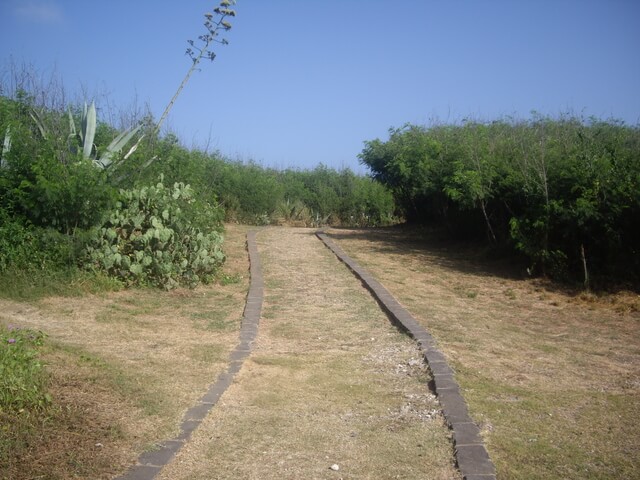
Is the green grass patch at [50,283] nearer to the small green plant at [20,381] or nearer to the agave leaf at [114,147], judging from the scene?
the agave leaf at [114,147]

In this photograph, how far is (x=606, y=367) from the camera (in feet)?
19.1

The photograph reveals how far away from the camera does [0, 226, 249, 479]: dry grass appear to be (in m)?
3.62

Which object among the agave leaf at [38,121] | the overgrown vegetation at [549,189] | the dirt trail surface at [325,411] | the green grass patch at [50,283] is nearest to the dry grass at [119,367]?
the green grass patch at [50,283]

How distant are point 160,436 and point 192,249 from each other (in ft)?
18.3

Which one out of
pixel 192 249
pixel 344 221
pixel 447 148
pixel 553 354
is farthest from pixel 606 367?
pixel 344 221

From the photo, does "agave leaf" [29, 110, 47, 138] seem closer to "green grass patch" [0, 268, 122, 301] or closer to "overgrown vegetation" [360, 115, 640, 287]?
"green grass patch" [0, 268, 122, 301]

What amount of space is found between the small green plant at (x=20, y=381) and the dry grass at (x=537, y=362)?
9.70 feet

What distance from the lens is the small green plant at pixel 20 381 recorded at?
3836 mm

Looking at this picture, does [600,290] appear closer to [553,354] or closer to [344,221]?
[553,354]

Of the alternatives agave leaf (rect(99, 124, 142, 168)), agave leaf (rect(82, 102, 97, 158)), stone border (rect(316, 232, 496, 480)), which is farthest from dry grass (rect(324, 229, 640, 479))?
agave leaf (rect(82, 102, 97, 158))

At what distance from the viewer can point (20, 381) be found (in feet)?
12.8

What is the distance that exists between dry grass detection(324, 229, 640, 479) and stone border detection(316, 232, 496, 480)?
9cm

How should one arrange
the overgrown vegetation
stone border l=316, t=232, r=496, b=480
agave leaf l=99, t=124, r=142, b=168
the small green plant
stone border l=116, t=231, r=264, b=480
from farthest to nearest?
agave leaf l=99, t=124, r=142, b=168
the overgrown vegetation
the small green plant
stone border l=316, t=232, r=496, b=480
stone border l=116, t=231, r=264, b=480

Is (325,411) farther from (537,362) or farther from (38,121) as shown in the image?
(38,121)
